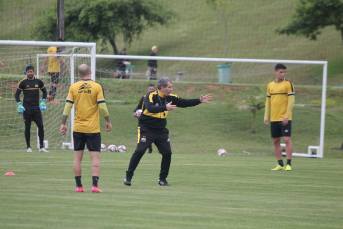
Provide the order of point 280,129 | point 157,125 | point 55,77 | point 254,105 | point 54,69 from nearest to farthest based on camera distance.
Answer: point 157,125
point 280,129
point 54,69
point 55,77
point 254,105

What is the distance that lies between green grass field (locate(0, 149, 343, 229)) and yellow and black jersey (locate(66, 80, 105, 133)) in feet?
3.28

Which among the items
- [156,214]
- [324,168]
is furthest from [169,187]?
[324,168]

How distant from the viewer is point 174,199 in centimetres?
680

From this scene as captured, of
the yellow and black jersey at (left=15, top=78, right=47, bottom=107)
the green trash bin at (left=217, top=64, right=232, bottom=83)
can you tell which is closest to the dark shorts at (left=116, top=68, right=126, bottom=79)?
the green trash bin at (left=217, top=64, right=232, bottom=83)

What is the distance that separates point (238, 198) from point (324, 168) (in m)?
6.12

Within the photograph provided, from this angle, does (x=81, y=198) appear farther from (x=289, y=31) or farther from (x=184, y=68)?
(x=184, y=68)

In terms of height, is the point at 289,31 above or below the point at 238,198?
above

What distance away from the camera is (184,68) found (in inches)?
1443

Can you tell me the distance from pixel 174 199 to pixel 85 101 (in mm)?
2000

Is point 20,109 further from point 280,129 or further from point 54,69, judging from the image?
point 280,129

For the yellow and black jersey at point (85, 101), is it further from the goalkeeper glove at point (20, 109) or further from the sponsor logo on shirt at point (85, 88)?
the goalkeeper glove at point (20, 109)

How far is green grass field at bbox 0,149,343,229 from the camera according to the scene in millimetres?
5312

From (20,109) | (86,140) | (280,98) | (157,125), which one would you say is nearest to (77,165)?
(86,140)

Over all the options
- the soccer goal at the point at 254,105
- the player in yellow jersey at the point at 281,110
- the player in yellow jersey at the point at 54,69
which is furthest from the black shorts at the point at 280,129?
the player in yellow jersey at the point at 54,69
